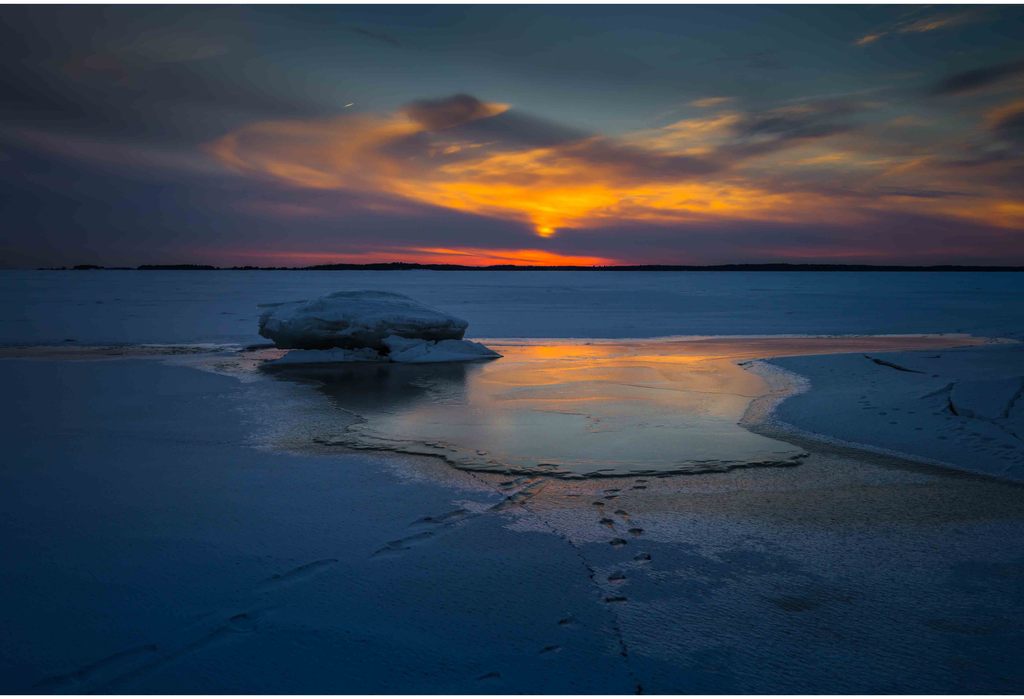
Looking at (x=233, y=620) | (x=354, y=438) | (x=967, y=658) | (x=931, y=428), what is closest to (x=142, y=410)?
(x=354, y=438)

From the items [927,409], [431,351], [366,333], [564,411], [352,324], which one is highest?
[352,324]

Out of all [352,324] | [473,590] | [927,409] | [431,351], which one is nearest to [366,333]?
[352,324]

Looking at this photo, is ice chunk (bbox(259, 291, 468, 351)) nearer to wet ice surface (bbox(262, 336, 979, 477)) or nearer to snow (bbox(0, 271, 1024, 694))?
wet ice surface (bbox(262, 336, 979, 477))

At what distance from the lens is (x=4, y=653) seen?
289cm

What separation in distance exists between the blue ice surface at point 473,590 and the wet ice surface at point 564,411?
764 mm

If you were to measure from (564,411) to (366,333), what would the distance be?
6514 mm

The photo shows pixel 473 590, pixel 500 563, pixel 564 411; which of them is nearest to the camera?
pixel 473 590

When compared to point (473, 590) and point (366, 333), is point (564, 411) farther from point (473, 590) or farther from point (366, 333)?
point (366, 333)

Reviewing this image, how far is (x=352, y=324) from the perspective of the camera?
1326 centimetres

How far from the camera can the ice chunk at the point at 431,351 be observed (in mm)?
13391

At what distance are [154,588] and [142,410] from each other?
17.0ft

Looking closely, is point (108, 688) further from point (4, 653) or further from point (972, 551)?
point (972, 551)

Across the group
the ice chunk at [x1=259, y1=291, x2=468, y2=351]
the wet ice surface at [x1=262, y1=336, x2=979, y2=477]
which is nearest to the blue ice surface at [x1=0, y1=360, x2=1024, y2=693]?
the wet ice surface at [x1=262, y1=336, x2=979, y2=477]

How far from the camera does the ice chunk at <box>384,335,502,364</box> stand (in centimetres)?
1339
